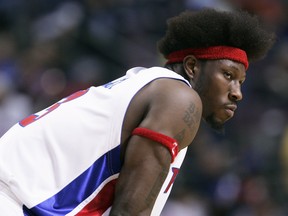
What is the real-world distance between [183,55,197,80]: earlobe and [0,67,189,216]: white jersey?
0.36 meters

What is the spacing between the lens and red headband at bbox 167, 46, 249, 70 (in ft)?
11.7

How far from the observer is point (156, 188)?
10.0 feet

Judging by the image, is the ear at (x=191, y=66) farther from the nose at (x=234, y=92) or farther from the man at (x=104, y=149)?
the man at (x=104, y=149)

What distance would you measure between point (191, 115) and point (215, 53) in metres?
0.57

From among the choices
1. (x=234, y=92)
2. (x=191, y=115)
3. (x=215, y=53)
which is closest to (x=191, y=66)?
(x=215, y=53)

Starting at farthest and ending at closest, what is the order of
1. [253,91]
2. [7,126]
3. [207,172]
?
[253,91] < [207,172] < [7,126]

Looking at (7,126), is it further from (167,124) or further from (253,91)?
(167,124)

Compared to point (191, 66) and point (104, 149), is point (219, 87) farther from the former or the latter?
point (104, 149)

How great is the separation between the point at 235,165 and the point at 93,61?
2.41m

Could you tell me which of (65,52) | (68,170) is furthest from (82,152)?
(65,52)

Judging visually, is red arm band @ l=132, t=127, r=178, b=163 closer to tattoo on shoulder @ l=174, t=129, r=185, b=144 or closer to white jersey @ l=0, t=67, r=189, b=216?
tattoo on shoulder @ l=174, t=129, r=185, b=144

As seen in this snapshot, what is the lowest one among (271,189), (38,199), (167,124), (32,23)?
(271,189)

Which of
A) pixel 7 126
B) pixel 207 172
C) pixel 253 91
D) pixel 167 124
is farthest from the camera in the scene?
pixel 253 91

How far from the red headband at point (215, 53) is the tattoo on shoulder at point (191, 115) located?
0.52m
